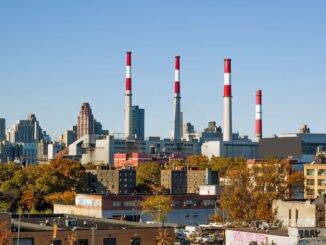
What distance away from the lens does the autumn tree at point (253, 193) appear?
68750 mm

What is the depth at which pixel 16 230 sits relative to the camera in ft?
149

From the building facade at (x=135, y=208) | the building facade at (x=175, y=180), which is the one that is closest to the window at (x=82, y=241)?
the building facade at (x=135, y=208)

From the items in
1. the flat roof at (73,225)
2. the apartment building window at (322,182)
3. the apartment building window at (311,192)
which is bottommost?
the flat roof at (73,225)

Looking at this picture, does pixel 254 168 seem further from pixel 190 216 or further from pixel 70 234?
pixel 70 234

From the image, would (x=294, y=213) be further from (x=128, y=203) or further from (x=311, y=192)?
(x=311, y=192)

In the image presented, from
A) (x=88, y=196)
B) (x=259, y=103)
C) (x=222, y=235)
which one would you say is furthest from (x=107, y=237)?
(x=259, y=103)

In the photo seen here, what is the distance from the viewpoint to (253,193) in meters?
70.6

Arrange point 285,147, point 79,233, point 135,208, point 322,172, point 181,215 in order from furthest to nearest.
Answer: point 285,147
point 322,172
point 181,215
point 135,208
point 79,233

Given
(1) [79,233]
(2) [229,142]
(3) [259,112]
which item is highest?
(3) [259,112]

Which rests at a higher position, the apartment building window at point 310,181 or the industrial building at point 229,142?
the industrial building at point 229,142

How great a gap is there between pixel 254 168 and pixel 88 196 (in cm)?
1929

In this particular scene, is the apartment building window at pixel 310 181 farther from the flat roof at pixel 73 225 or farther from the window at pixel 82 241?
the window at pixel 82 241

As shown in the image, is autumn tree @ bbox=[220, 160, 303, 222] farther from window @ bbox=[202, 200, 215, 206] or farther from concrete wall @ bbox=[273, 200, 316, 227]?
window @ bbox=[202, 200, 215, 206]

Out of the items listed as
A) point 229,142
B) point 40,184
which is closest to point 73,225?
point 40,184
